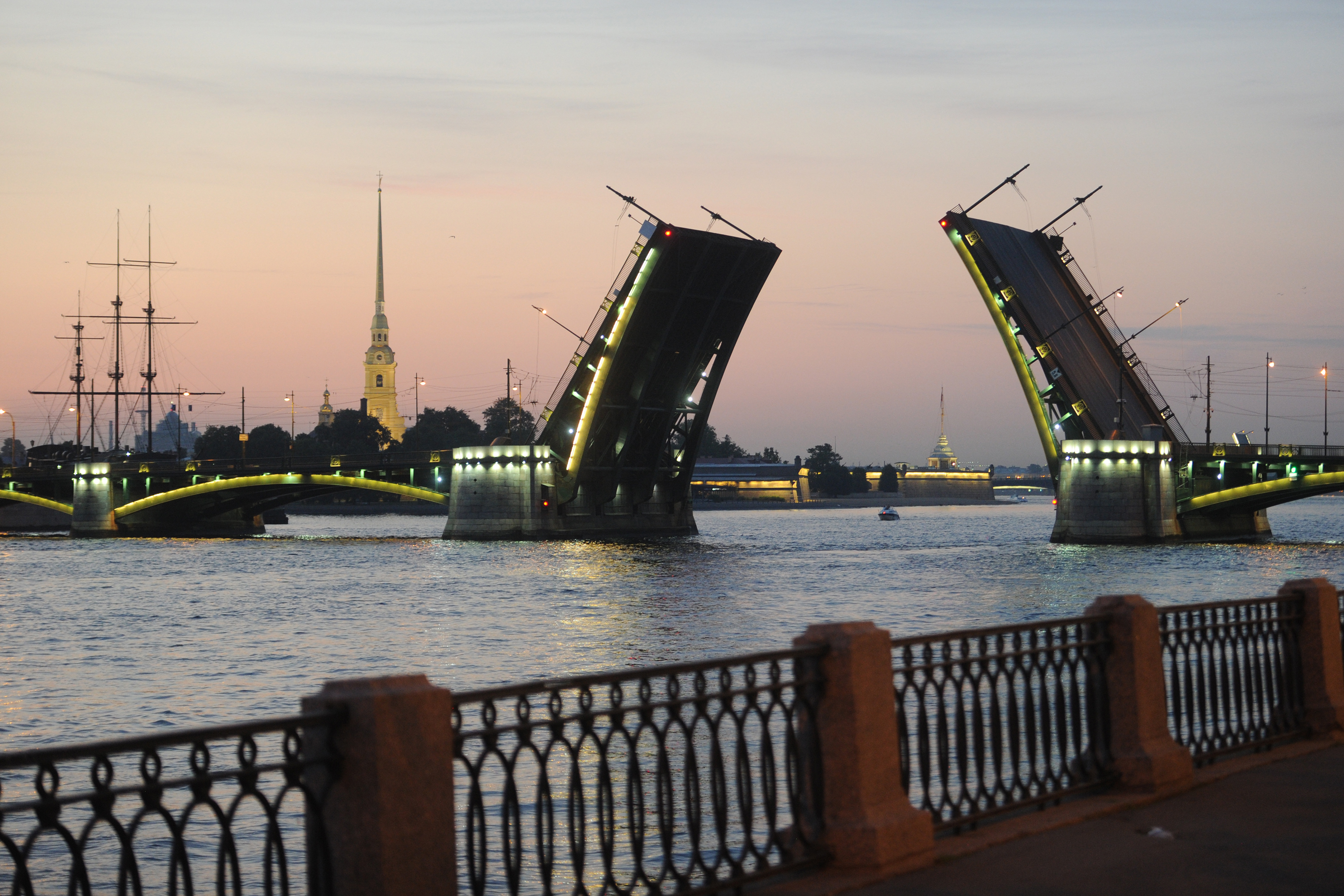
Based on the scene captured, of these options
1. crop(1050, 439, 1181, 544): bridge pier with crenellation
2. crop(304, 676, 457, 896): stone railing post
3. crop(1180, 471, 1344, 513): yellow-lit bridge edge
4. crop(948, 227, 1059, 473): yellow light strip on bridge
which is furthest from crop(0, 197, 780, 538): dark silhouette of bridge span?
crop(304, 676, 457, 896): stone railing post

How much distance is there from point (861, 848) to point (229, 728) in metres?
2.85

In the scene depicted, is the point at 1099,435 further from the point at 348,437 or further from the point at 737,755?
the point at 348,437

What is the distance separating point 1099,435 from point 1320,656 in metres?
53.9

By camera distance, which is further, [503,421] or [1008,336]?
[503,421]

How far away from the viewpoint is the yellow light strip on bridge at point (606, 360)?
46.2 meters

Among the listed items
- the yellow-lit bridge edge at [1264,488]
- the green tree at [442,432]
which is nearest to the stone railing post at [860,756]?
the yellow-lit bridge edge at [1264,488]

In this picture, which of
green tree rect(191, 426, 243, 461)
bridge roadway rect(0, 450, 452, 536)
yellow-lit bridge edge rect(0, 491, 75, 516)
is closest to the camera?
bridge roadway rect(0, 450, 452, 536)

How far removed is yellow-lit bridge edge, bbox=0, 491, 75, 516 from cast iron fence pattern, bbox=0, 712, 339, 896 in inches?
2931

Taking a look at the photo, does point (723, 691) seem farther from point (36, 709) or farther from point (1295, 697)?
point (36, 709)

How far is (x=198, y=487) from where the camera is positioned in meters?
77.4

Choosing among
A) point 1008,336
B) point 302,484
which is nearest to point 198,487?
point 302,484

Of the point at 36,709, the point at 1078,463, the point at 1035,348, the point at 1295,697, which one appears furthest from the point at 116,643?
the point at 1078,463

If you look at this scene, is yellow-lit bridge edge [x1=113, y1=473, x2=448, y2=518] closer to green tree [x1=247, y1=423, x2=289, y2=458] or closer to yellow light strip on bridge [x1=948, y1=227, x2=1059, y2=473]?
yellow light strip on bridge [x1=948, y1=227, x2=1059, y2=473]

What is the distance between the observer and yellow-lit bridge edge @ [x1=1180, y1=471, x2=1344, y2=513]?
192 ft
